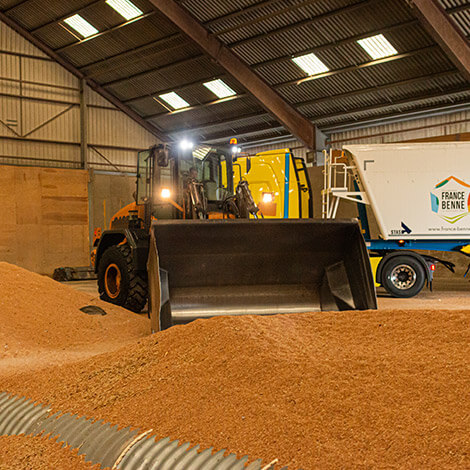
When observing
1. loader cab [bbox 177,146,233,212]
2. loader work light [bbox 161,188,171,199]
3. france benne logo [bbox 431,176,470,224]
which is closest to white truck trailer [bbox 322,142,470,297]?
france benne logo [bbox 431,176,470,224]

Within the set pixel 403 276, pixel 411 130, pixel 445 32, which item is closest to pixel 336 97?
pixel 411 130

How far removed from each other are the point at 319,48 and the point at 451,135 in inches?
160

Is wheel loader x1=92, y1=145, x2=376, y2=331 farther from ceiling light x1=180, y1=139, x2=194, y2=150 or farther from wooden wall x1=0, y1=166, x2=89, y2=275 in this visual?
wooden wall x1=0, y1=166, x2=89, y2=275

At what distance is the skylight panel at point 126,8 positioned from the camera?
15250mm

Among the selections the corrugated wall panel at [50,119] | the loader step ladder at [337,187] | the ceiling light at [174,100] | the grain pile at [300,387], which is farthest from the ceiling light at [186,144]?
the corrugated wall panel at [50,119]

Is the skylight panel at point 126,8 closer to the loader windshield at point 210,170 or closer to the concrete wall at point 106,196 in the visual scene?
the concrete wall at point 106,196

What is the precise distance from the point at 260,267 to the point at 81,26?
14.0 meters

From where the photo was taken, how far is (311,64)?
49.2 feet

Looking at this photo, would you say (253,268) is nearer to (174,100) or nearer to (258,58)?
(258,58)

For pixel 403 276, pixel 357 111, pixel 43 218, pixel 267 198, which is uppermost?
pixel 357 111

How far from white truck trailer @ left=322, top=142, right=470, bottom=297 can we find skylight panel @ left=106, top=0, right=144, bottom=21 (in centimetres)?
849

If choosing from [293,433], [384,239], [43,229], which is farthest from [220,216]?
[43,229]

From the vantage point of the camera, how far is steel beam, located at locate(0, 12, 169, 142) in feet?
58.6

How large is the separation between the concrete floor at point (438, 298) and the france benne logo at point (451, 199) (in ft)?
4.60
